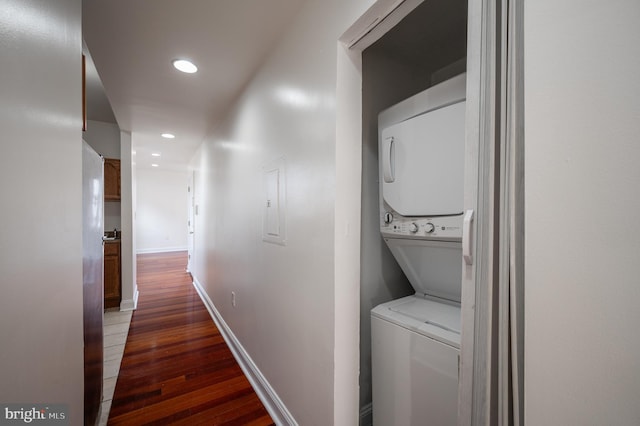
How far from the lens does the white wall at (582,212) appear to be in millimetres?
417

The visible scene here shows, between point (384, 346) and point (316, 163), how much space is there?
3.16ft

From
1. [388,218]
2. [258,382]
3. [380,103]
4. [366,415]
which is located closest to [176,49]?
[380,103]

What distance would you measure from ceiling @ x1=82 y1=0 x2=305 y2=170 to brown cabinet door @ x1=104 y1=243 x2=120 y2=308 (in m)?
1.87

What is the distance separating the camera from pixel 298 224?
57.1 inches

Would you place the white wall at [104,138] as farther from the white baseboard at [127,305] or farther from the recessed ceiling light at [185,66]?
the recessed ceiling light at [185,66]

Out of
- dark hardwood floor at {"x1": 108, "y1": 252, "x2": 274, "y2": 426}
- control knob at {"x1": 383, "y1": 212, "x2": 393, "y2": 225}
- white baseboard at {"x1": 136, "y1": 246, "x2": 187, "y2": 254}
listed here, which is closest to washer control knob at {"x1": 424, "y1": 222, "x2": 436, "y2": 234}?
control knob at {"x1": 383, "y1": 212, "x2": 393, "y2": 225}

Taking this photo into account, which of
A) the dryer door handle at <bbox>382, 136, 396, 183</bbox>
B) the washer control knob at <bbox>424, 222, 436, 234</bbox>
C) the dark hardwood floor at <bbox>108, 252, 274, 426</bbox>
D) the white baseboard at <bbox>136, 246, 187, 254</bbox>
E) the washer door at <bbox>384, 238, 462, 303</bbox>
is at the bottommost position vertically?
the dark hardwood floor at <bbox>108, 252, 274, 426</bbox>

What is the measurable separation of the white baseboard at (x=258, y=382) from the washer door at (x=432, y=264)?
111 centimetres

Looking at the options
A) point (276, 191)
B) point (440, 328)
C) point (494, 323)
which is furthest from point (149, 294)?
point (494, 323)

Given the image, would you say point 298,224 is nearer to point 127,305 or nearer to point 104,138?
point 127,305

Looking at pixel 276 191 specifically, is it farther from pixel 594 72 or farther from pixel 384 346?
pixel 594 72

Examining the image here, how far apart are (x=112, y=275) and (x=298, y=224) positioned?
361cm

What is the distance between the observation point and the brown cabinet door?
3521mm

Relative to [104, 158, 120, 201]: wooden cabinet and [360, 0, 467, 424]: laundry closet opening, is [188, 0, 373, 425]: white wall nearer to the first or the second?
[360, 0, 467, 424]: laundry closet opening
